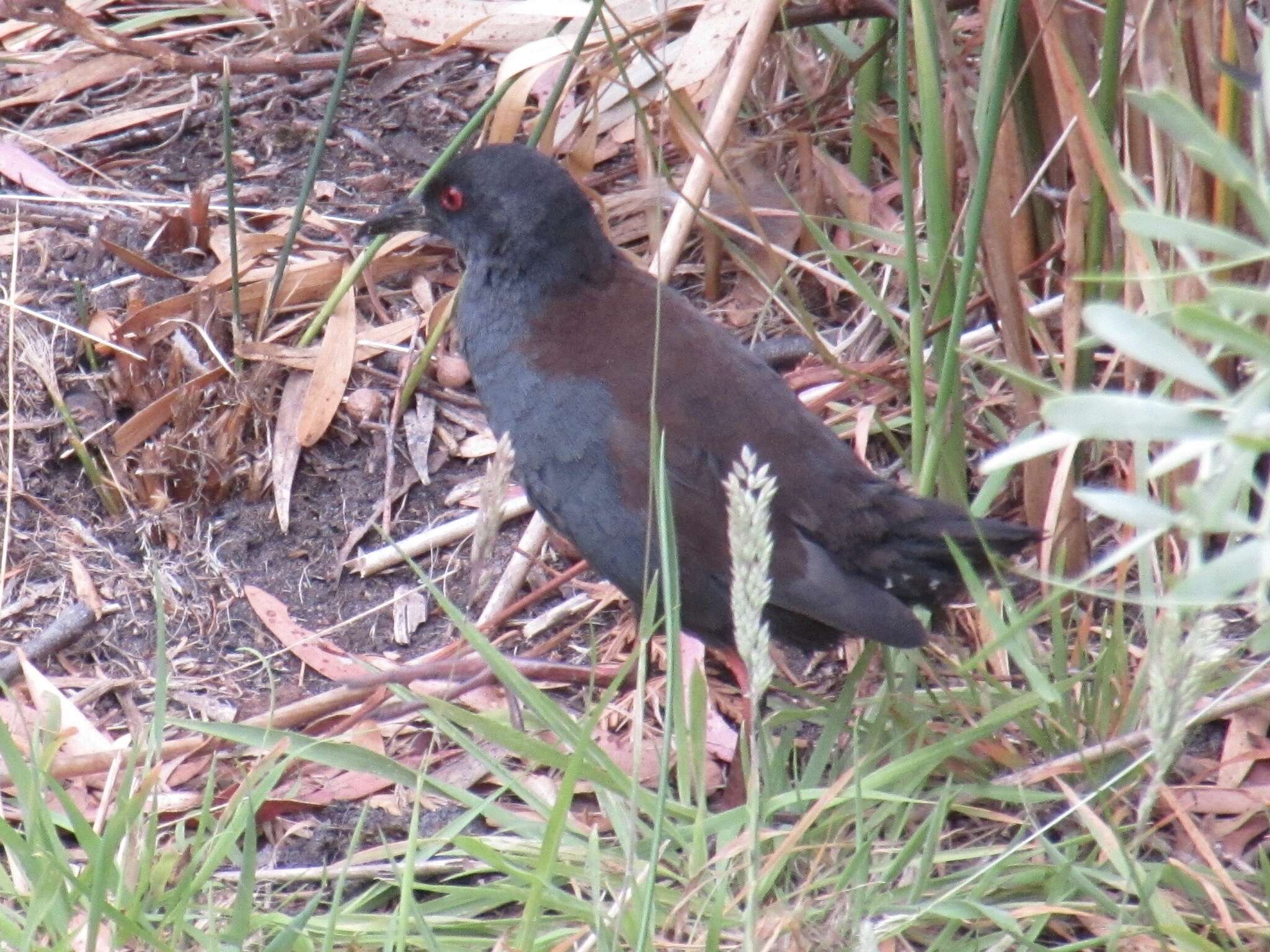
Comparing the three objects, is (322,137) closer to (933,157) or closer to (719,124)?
(719,124)

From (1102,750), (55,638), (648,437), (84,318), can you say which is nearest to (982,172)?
(648,437)

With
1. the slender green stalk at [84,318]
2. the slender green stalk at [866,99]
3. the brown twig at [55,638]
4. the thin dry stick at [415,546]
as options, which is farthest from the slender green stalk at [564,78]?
the brown twig at [55,638]

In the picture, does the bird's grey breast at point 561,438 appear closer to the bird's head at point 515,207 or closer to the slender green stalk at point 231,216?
the bird's head at point 515,207

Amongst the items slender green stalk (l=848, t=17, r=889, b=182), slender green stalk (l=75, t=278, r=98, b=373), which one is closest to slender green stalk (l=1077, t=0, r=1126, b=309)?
slender green stalk (l=848, t=17, r=889, b=182)

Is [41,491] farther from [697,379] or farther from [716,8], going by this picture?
[716,8]

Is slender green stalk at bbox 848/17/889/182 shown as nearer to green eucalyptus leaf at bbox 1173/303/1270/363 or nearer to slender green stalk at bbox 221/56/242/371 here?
slender green stalk at bbox 221/56/242/371
